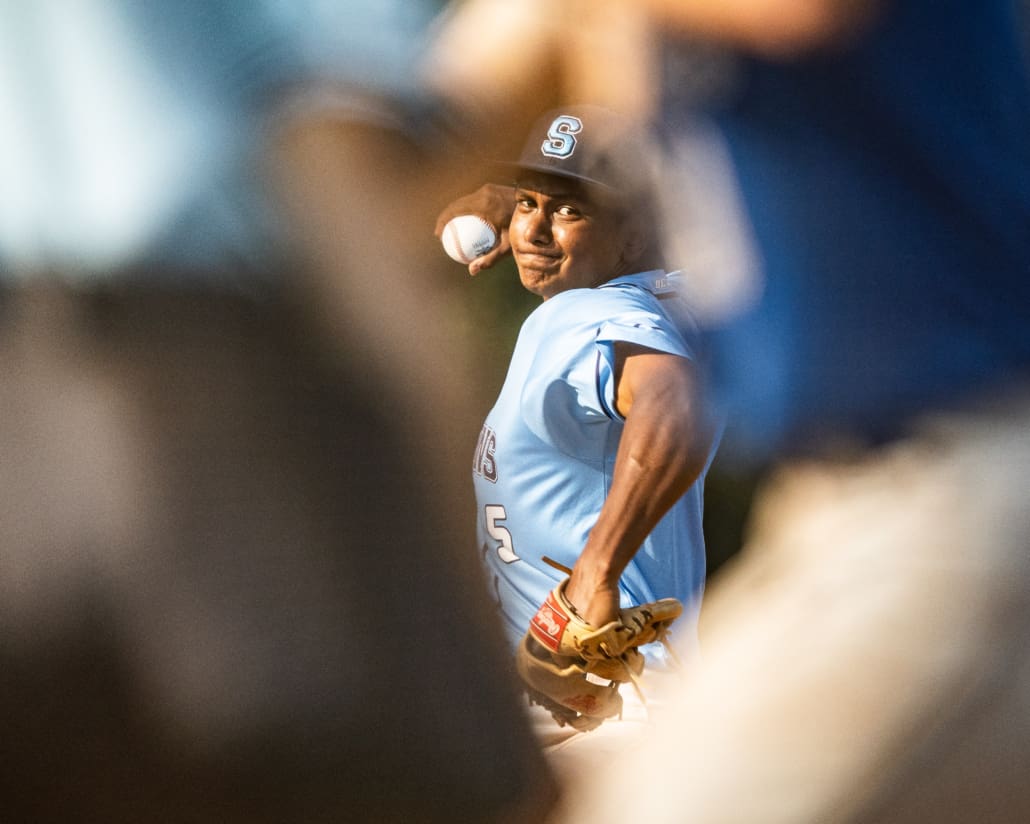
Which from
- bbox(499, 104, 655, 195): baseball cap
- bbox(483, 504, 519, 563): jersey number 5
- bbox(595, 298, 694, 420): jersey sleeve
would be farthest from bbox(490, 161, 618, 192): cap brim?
bbox(483, 504, 519, 563): jersey number 5

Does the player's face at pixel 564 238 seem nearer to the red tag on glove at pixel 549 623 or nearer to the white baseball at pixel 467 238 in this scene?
the white baseball at pixel 467 238

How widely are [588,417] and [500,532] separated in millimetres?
145

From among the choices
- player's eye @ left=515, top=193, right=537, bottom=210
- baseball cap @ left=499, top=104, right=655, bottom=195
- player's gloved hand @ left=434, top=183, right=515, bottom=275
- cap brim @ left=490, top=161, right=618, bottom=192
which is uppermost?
baseball cap @ left=499, top=104, right=655, bottom=195

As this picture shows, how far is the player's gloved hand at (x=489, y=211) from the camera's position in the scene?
98 centimetres

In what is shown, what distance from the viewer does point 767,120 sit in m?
0.99

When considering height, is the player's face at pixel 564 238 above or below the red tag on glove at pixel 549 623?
above

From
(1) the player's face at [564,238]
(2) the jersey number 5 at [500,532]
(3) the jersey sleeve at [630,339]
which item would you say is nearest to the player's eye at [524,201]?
(1) the player's face at [564,238]

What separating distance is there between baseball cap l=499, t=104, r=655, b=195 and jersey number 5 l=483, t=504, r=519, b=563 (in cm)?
32

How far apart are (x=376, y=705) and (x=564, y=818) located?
0.69 ft

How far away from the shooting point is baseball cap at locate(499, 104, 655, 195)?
3.15 feet

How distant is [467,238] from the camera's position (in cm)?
98

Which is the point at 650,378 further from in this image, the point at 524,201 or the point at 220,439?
the point at 220,439

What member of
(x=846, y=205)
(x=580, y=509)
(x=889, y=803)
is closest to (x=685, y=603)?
(x=580, y=509)

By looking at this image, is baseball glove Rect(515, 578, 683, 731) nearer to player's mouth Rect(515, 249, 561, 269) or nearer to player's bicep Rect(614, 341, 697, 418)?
player's bicep Rect(614, 341, 697, 418)
